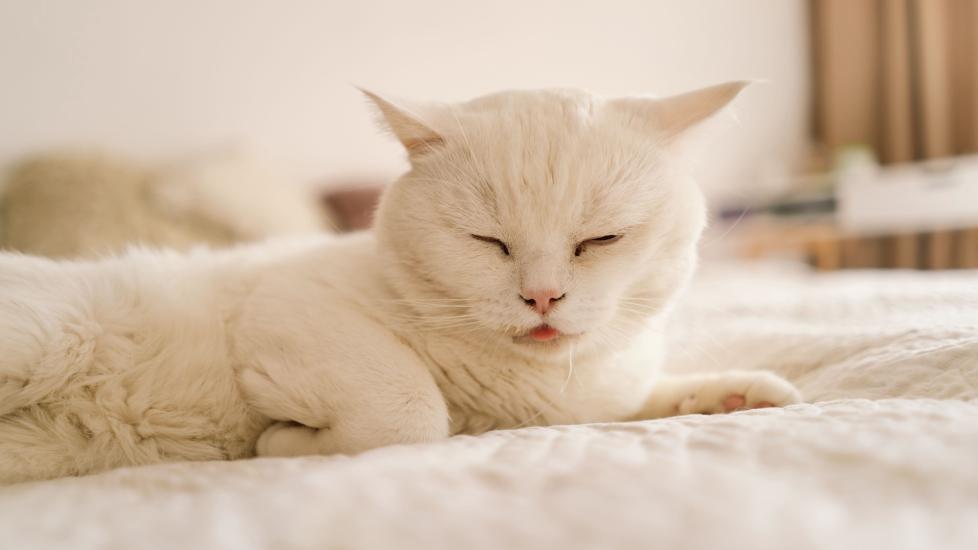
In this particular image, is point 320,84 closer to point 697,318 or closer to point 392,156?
point 392,156

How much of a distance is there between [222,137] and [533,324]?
2.35 meters

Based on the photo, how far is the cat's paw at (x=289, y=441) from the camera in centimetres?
74

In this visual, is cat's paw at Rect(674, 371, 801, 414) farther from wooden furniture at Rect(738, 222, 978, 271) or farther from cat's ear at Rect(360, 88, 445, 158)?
wooden furniture at Rect(738, 222, 978, 271)

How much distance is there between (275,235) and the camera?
2125 mm

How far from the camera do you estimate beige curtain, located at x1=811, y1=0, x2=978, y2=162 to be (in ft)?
11.9

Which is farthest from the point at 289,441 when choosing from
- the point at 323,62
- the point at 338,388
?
the point at 323,62

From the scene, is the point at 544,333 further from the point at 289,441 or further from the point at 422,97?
the point at 422,97

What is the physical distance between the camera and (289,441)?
752 millimetres

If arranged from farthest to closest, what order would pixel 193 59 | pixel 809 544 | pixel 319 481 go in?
1. pixel 193 59
2. pixel 319 481
3. pixel 809 544

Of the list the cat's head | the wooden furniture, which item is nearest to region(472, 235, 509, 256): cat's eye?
the cat's head

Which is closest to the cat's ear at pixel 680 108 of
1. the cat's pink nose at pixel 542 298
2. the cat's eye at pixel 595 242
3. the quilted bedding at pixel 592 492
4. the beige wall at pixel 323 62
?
the cat's eye at pixel 595 242

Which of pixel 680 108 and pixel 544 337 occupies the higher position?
pixel 680 108

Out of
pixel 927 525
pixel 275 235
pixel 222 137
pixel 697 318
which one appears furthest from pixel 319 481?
pixel 222 137

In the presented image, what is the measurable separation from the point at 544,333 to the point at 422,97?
8.50ft
